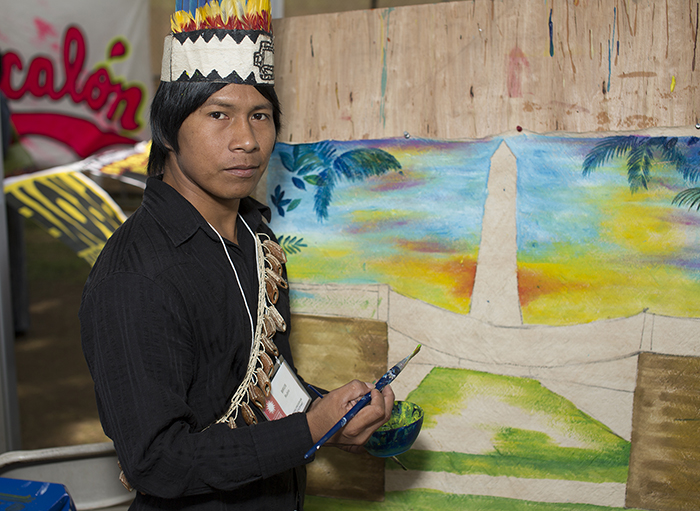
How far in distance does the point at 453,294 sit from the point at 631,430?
25.0 inches

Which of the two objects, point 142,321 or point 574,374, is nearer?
point 142,321

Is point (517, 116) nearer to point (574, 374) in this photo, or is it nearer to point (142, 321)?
point (574, 374)

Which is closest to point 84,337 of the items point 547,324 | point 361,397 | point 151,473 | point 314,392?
point 151,473

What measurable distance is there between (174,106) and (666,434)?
1.56 metres

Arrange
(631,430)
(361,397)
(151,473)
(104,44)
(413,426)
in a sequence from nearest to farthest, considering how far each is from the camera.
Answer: (151,473) → (361,397) → (413,426) → (631,430) → (104,44)

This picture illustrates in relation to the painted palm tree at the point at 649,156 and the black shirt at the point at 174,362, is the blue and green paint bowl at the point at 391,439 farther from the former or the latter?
the painted palm tree at the point at 649,156

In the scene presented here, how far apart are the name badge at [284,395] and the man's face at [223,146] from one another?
1.32 ft

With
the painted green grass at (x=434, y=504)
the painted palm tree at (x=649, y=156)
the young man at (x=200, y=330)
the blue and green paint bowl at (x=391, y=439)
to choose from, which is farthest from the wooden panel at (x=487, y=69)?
the painted green grass at (x=434, y=504)

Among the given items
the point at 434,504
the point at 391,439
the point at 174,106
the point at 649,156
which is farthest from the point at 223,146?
the point at 434,504

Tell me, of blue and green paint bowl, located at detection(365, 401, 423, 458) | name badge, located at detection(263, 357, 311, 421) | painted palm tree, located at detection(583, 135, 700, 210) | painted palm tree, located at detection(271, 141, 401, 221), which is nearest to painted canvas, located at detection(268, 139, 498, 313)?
painted palm tree, located at detection(271, 141, 401, 221)

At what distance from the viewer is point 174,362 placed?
3.00 ft

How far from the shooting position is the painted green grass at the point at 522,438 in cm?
156

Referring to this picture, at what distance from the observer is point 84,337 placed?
3.01ft

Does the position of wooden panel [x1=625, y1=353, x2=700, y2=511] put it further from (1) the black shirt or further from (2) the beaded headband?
(2) the beaded headband
